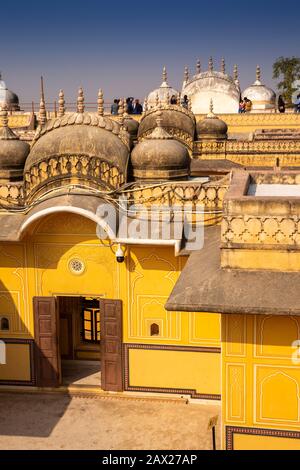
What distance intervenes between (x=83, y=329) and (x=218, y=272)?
5.70m

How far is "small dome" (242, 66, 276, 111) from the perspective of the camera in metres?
34.5

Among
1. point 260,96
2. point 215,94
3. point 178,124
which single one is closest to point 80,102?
point 178,124

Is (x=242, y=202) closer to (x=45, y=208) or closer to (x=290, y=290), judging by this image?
(x=290, y=290)

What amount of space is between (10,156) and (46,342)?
3.52 meters

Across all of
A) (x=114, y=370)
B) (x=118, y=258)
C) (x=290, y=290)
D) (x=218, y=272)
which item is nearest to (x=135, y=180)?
(x=118, y=258)

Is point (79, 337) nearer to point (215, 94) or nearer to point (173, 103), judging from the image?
point (173, 103)

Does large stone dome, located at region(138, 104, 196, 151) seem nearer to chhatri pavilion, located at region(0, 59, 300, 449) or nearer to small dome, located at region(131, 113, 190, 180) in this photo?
chhatri pavilion, located at region(0, 59, 300, 449)

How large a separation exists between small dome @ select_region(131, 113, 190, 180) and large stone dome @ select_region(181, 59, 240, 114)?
21.8 meters

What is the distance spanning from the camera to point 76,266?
10.4 meters

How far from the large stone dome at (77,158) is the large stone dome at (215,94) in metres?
22.4

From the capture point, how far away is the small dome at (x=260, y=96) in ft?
113

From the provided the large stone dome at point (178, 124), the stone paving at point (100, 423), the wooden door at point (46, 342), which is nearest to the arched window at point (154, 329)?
the stone paving at point (100, 423)

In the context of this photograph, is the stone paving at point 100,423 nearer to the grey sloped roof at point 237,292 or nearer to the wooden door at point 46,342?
the wooden door at point 46,342

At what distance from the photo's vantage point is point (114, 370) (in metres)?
10.4
